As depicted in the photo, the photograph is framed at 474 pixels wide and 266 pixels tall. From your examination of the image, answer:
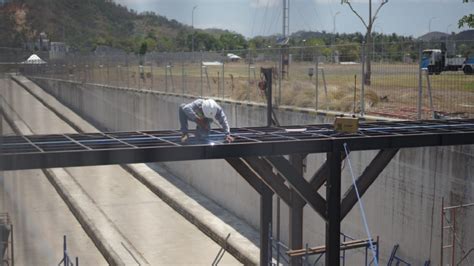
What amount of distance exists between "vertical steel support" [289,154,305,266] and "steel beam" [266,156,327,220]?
35.4 inches

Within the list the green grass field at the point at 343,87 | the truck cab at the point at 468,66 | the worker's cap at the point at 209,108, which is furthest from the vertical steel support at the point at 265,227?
the truck cab at the point at 468,66

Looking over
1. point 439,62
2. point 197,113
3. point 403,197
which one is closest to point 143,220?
point 439,62

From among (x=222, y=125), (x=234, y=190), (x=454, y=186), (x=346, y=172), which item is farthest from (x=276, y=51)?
(x=222, y=125)

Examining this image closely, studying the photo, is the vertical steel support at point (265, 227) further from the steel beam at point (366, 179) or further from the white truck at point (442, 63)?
the white truck at point (442, 63)

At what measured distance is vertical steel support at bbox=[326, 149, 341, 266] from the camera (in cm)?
752

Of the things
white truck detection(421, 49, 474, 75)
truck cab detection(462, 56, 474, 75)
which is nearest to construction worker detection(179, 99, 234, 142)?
white truck detection(421, 49, 474, 75)

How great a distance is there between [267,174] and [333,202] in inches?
36.0

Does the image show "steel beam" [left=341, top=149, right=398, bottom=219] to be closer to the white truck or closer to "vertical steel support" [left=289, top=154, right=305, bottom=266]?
"vertical steel support" [left=289, top=154, right=305, bottom=266]

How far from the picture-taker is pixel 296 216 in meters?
8.91

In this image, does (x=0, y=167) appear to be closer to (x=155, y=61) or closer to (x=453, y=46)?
(x=453, y=46)

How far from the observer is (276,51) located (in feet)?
56.4

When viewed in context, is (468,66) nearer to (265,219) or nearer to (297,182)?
(265,219)

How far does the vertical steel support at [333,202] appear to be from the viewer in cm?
752

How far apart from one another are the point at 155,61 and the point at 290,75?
12240 millimetres
